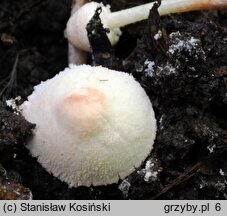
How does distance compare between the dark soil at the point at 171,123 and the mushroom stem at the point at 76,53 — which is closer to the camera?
the dark soil at the point at 171,123

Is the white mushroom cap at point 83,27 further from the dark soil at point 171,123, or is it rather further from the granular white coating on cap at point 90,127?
the granular white coating on cap at point 90,127

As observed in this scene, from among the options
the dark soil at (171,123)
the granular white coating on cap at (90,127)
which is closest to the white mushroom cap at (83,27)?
the dark soil at (171,123)

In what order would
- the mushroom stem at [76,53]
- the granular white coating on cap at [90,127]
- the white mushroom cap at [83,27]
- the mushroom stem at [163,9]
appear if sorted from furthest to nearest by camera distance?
1. the mushroom stem at [76,53]
2. the white mushroom cap at [83,27]
3. the mushroom stem at [163,9]
4. the granular white coating on cap at [90,127]

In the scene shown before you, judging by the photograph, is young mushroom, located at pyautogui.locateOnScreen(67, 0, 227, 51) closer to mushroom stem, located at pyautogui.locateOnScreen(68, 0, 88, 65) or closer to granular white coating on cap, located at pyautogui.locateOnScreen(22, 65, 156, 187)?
mushroom stem, located at pyautogui.locateOnScreen(68, 0, 88, 65)

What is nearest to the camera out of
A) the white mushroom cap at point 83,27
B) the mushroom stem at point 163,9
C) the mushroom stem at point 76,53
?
the mushroom stem at point 163,9

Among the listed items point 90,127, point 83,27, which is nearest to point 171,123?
point 90,127

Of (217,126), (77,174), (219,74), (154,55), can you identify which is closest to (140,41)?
(154,55)

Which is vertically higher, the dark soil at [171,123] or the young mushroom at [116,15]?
the young mushroom at [116,15]
